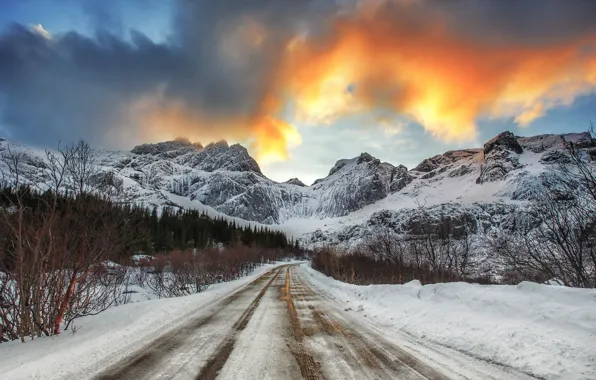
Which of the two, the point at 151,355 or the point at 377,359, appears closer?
the point at 377,359

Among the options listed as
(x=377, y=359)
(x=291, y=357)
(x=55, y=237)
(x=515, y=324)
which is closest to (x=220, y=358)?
(x=291, y=357)

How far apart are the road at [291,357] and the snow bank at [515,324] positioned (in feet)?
1.89

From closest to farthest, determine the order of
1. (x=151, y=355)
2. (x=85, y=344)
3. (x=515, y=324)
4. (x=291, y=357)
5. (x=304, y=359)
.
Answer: (x=304, y=359) < (x=291, y=357) < (x=151, y=355) < (x=85, y=344) < (x=515, y=324)

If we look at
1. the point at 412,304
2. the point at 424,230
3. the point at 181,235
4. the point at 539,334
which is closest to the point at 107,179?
the point at 412,304

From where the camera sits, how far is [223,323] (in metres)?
9.92

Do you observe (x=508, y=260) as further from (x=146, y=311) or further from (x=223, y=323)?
(x=146, y=311)

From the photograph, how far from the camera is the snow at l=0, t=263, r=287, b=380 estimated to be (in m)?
5.53

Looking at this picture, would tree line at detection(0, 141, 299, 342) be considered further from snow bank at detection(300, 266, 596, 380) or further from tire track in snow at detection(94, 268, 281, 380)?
snow bank at detection(300, 266, 596, 380)

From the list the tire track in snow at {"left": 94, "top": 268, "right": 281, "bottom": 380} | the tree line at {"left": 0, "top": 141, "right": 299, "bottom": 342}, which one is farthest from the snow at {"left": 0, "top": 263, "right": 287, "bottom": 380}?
the tree line at {"left": 0, "top": 141, "right": 299, "bottom": 342}

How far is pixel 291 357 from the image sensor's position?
6.18 metres

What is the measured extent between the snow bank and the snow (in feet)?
20.8

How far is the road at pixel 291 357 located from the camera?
17.2 feet

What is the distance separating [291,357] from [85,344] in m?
4.31

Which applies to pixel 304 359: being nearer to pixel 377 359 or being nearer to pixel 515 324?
pixel 377 359
